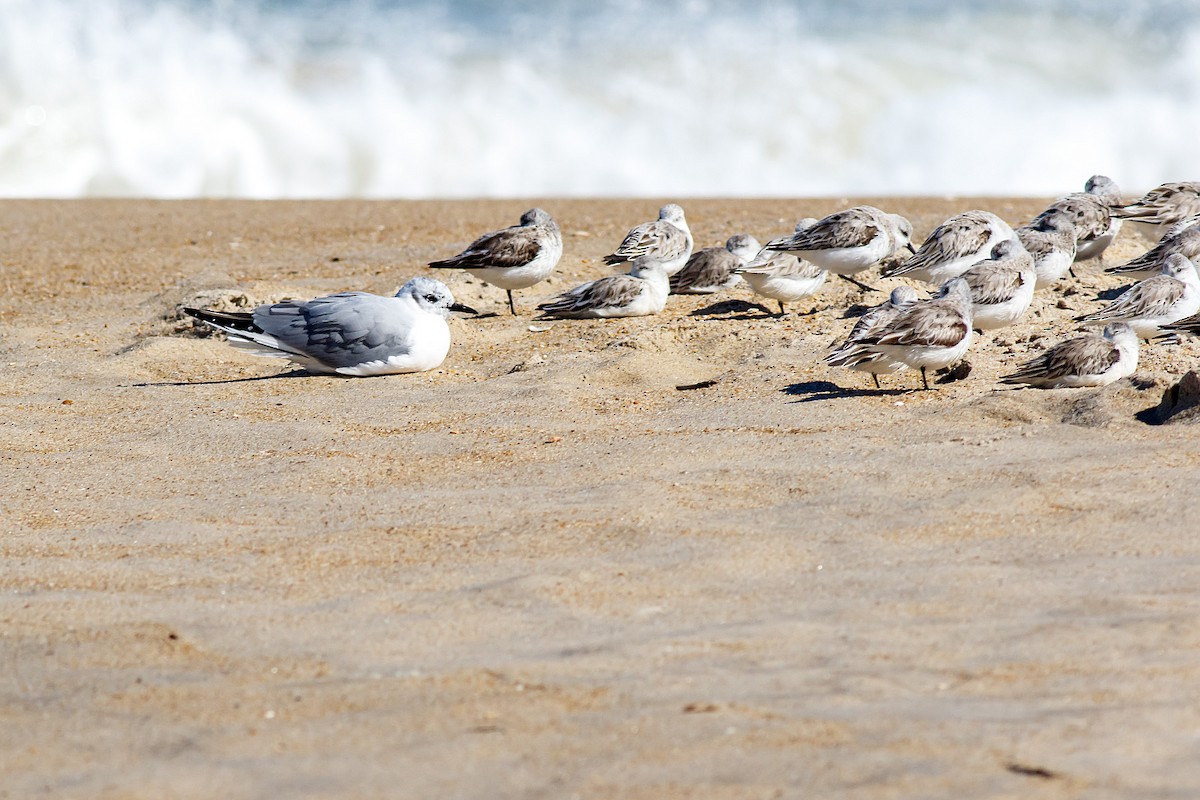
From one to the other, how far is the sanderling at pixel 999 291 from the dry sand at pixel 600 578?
19 cm

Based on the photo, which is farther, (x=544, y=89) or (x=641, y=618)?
(x=544, y=89)

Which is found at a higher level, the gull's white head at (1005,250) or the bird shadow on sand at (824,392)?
the gull's white head at (1005,250)

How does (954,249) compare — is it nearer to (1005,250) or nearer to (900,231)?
(1005,250)

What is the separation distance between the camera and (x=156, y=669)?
416 centimetres

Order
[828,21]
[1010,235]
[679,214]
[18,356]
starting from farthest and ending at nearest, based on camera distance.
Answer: [828,21]
[679,214]
[1010,235]
[18,356]

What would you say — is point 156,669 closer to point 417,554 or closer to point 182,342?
point 417,554

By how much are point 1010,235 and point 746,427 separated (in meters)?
3.66

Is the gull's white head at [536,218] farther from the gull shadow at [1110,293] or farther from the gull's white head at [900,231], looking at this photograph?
the gull shadow at [1110,293]

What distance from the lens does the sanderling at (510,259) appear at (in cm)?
984

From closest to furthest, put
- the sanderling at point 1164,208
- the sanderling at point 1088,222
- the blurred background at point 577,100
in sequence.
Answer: the sanderling at point 1088,222, the sanderling at point 1164,208, the blurred background at point 577,100

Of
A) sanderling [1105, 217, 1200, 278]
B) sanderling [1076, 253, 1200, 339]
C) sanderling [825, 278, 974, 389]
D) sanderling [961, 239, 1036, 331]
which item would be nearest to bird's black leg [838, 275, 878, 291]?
sanderling [961, 239, 1036, 331]

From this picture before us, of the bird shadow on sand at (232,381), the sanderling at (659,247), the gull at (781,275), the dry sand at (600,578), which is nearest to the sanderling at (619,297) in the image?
the sanderling at (659,247)

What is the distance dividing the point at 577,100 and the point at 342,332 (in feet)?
56.3

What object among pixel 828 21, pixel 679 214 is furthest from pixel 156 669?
pixel 828 21
